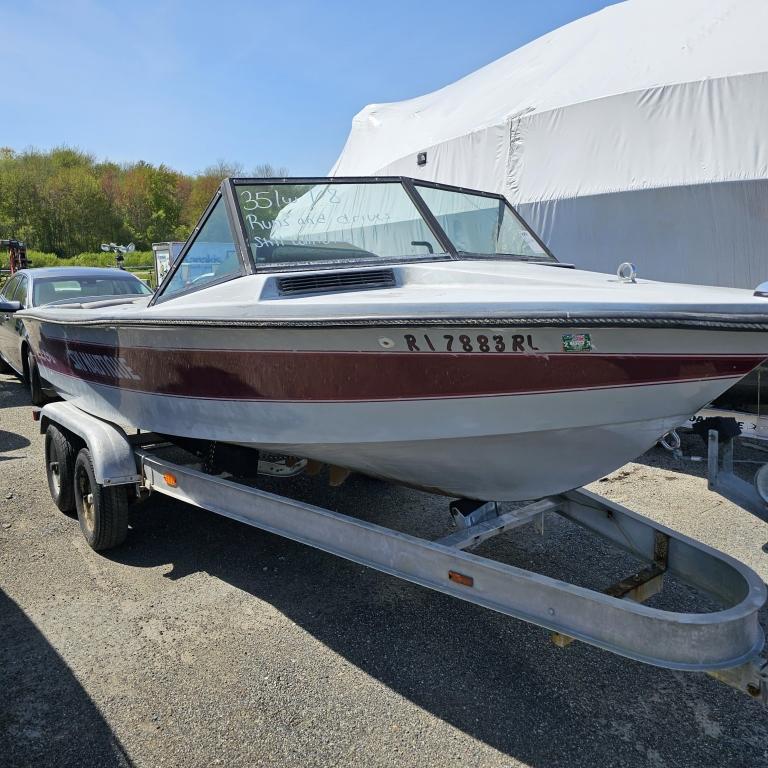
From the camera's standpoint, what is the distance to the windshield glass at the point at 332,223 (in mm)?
3238

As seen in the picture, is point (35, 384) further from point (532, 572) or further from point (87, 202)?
point (87, 202)

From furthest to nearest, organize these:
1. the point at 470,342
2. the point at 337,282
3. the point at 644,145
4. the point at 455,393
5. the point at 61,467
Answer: the point at 644,145 < the point at 61,467 < the point at 337,282 < the point at 455,393 < the point at 470,342

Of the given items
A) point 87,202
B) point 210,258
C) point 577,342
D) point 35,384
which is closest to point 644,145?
point 210,258

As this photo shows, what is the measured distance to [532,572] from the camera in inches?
102

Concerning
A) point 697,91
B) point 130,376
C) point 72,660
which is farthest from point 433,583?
point 697,91

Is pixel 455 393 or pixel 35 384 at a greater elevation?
pixel 455 393

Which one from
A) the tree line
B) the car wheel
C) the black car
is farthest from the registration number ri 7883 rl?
the tree line

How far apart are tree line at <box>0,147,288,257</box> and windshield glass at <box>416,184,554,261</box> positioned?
44003 millimetres

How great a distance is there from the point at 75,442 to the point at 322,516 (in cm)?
219

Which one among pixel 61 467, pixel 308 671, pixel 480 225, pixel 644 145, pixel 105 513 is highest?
pixel 644 145

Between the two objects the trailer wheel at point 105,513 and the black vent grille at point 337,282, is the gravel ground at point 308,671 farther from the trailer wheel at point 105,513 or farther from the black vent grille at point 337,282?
the black vent grille at point 337,282

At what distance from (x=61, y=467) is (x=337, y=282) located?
238 centimetres

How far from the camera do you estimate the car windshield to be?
22.3 ft

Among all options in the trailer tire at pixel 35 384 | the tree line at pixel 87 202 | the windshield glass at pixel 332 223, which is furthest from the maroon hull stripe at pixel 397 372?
the tree line at pixel 87 202
